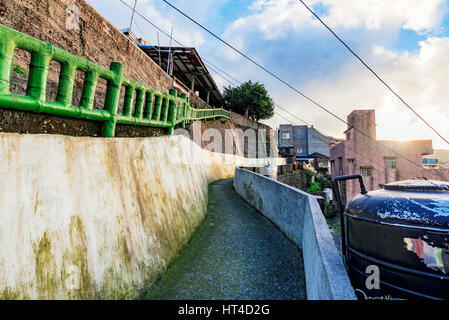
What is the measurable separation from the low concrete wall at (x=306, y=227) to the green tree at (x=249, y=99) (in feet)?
82.5

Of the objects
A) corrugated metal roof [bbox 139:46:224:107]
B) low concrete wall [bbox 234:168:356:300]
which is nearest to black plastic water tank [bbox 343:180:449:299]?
low concrete wall [bbox 234:168:356:300]

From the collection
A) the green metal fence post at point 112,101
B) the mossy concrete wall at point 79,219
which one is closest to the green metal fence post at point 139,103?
the mossy concrete wall at point 79,219

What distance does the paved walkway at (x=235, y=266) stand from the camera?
3.72 metres

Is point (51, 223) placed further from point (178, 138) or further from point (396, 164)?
point (396, 164)

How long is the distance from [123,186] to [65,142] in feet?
3.78

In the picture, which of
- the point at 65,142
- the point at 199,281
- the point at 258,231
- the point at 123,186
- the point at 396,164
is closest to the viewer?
the point at 65,142

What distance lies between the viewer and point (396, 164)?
715 inches

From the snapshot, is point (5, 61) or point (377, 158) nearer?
point (5, 61)

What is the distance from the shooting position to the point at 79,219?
8.21ft

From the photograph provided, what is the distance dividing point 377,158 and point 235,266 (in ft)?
65.9

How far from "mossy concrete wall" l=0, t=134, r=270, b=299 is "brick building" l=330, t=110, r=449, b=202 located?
757 inches

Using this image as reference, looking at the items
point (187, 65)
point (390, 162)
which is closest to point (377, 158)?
point (390, 162)

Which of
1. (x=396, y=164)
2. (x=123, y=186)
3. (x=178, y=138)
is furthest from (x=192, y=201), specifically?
(x=396, y=164)

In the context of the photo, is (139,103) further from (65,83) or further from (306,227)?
(306,227)
